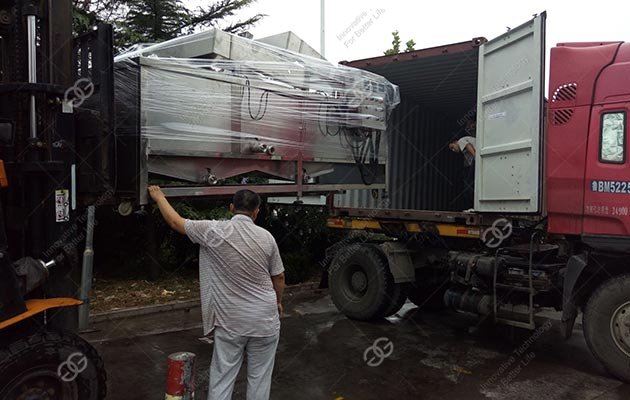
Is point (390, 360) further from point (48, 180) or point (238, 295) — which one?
point (48, 180)

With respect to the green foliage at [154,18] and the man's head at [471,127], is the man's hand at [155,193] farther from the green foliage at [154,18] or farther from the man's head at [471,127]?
the green foliage at [154,18]

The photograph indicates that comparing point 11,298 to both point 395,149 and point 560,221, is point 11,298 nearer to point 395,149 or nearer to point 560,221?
point 560,221

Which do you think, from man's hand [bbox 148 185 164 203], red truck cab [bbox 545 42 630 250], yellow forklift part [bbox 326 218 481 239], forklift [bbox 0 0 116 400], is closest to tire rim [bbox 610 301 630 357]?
red truck cab [bbox 545 42 630 250]

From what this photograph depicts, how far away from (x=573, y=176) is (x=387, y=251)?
242 cm

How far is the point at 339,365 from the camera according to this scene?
16.8ft

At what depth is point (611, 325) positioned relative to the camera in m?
4.70

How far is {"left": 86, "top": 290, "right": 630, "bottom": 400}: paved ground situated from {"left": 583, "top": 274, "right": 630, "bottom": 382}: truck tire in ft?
0.72

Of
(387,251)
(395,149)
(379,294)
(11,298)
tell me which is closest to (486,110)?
(395,149)

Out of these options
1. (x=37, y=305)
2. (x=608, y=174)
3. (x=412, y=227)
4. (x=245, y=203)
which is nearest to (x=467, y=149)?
(x=412, y=227)

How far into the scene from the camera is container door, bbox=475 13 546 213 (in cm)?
486

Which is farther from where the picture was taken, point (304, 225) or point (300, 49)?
point (304, 225)

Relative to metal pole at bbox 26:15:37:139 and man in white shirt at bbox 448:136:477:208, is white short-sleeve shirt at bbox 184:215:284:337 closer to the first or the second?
metal pole at bbox 26:15:37:139

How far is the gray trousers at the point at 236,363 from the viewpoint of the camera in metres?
3.16

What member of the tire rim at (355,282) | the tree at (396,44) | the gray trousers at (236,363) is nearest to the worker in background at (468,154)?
the tire rim at (355,282)
